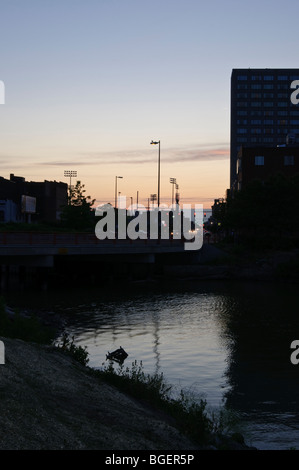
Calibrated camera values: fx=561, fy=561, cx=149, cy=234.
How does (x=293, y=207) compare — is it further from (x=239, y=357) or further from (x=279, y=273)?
(x=239, y=357)

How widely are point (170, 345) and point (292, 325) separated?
33.1ft

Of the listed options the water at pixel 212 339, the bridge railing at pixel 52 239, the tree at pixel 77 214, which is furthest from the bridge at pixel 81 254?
the tree at pixel 77 214

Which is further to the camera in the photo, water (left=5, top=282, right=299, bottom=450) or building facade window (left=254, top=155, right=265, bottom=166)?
building facade window (left=254, top=155, right=265, bottom=166)

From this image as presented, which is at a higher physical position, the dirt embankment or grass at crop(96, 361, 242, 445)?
the dirt embankment

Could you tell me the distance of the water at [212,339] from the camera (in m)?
19.2

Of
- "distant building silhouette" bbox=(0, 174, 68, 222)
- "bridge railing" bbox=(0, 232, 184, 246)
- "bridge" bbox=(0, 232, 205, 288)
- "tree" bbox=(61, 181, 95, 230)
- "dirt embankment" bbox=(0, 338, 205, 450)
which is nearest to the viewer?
"dirt embankment" bbox=(0, 338, 205, 450)

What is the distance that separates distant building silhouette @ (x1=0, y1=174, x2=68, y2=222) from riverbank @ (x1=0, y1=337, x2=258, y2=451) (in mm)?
119293

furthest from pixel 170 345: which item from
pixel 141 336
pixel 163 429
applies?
pixel 163 429

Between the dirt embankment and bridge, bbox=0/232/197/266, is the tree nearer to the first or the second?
bridge, bbox=0/232/197/266

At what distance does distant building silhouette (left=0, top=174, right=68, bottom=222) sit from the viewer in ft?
440

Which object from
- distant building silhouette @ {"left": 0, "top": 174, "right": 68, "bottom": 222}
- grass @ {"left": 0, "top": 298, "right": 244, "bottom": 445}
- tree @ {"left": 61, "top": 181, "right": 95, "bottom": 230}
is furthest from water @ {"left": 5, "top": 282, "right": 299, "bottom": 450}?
distant building silhouette @ {"left": 0, "top": 174, "right": 68, "bottom": 222}

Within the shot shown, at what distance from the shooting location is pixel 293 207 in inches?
3103

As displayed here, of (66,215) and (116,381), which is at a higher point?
(66,215)

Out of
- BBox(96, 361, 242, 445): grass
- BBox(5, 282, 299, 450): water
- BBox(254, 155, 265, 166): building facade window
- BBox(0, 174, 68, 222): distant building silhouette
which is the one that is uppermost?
→ BBox(254, 155, 265, 166): building facade window
